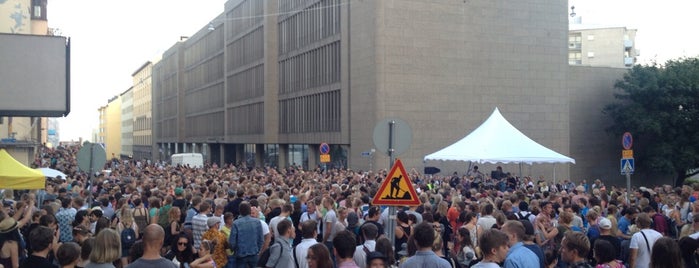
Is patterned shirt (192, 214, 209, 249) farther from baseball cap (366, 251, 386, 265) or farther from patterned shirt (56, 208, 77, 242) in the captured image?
baseball cap (366, 251, 386, 265)

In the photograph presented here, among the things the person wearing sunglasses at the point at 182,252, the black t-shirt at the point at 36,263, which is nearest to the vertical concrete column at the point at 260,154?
the person wearing sunglasses at the point at 182,252

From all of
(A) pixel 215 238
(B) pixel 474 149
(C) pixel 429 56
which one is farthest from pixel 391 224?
(C) pixel 429 56

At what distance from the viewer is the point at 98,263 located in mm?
6379

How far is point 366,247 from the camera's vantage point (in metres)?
7.74

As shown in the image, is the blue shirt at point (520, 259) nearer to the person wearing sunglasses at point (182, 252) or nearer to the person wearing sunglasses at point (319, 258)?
the person wearing sunglasses at point (319, 258)

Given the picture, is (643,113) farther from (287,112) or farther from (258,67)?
(258,67)

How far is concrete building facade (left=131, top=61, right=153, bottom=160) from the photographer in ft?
374

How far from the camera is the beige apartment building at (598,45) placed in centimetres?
8112

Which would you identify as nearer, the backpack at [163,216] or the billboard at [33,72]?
the backpack at [163,216]

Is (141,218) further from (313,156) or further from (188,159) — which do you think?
(188,159)

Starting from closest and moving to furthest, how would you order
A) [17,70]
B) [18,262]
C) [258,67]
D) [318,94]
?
[18,262], [17,70], [318,94], [258,67]

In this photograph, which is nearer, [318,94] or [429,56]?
[429,56]

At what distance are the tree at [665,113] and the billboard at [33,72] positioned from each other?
122 feet

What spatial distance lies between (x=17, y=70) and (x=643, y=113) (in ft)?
127
